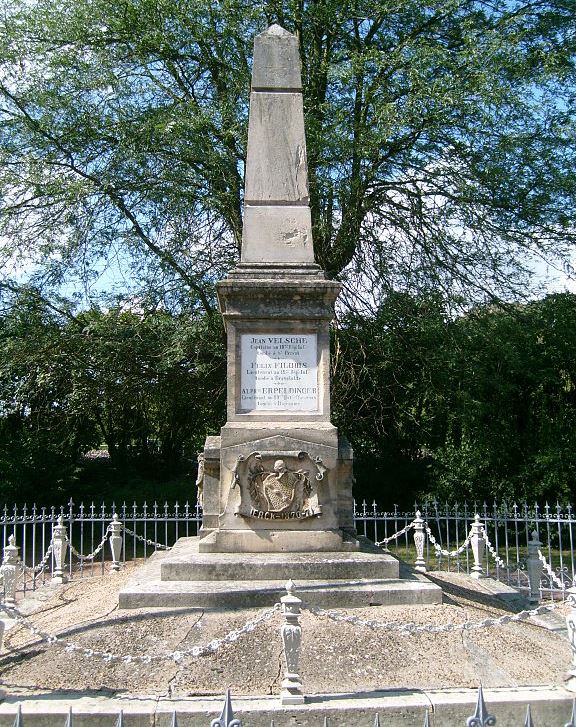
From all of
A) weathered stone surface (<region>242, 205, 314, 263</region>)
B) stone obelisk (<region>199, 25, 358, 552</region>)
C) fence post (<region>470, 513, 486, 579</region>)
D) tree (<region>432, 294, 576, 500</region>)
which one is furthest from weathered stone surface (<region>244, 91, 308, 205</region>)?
tree (<region>432, 294, 576, 500</region>)

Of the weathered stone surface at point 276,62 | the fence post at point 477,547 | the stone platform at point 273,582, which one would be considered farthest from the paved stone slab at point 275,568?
the weathered stone surface at point 276,62

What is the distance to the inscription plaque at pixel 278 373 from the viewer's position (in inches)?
295

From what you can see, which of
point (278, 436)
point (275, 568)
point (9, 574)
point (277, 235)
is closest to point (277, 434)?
point (278, 436)

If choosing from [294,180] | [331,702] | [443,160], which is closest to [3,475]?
[294,180]

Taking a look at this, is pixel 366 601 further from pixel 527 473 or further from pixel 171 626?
pixel 527 473

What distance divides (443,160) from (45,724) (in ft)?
42.7

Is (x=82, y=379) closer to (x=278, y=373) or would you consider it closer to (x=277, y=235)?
(x=277, y=235)

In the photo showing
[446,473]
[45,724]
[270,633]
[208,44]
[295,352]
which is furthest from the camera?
[446,473]

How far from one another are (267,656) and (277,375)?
10.0ft

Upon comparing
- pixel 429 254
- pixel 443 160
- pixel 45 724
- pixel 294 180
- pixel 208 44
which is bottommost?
pixel 45 724

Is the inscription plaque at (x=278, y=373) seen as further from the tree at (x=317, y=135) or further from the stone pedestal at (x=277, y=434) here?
the tree at (x=317, y=135)

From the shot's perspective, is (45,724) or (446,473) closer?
(45,724)

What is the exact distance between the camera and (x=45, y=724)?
4.46 m

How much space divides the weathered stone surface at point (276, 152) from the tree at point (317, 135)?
4.84 meters
